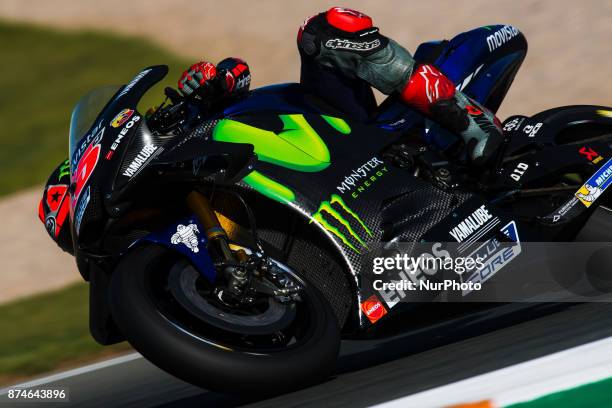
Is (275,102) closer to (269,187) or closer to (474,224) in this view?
(269,187)

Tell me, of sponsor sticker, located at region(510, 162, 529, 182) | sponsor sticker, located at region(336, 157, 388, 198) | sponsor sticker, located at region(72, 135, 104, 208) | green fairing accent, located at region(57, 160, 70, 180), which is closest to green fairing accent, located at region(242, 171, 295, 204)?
sponsor sticker, located at region(336, 157, 388, 198)

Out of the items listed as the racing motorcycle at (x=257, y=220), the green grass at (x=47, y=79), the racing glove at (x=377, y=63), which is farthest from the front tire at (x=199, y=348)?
the green grass at (x=47, y=79)

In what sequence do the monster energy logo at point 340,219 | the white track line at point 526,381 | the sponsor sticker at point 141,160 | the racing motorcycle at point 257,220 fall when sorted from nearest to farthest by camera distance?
1. the white track line at point 526,381
2. the racing motorcycle at point 257,220
3. the sponsor sticker at point 141,160
4. the monster energy logo at point 340,219

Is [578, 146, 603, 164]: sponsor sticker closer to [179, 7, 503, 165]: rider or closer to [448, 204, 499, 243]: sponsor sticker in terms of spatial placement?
[179, 7, 503, 165]: rider

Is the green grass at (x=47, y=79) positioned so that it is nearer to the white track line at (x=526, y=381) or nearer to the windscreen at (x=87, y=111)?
the windscreen at (x=87, y=111)

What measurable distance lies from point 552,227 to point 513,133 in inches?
24.6

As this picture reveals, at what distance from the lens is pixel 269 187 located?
4.34 metres

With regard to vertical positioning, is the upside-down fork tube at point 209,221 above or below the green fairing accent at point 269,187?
below

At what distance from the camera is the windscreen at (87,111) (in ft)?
15.3

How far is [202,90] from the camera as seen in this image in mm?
4609

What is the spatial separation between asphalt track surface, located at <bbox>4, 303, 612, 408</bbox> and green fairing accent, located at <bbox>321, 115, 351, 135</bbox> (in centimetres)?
105

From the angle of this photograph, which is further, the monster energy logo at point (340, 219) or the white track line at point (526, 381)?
the monster energy logo at point (340, 219)

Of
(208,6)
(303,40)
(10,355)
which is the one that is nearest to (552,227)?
(303,40)

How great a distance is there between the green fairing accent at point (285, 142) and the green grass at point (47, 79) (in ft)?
26.0
